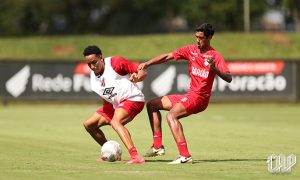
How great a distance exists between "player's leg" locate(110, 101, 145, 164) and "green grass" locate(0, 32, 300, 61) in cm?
3517

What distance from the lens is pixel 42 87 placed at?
37.9 m

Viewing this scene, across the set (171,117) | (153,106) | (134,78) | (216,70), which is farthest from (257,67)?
(216,70)

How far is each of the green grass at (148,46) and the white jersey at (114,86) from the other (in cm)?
3509

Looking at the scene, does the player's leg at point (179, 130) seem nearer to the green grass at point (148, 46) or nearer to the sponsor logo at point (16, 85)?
the sponsor logo at point (16, 85)

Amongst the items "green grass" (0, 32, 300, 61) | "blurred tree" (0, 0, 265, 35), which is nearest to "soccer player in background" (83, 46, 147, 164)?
"green grass" (0, 32, 300, 61)

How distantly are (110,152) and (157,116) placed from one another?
1.06 meters

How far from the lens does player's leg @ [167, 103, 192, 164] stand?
15078mm

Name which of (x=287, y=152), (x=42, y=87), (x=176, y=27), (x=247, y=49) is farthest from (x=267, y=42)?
(x=176, y=27)

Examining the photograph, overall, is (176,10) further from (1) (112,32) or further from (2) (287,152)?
(2) (287,152)

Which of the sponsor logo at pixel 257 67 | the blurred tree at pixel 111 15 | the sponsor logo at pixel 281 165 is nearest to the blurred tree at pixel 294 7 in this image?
the blurred tree at pixel 111 15

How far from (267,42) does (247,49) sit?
4.84 feet

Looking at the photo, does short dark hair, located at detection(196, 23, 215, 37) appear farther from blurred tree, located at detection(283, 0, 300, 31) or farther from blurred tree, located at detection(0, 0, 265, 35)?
blurred tree, located at detection(0, 0, 265, 35)

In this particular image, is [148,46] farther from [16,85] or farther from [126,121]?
[126,121]

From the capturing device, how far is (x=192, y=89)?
51.1 feet
